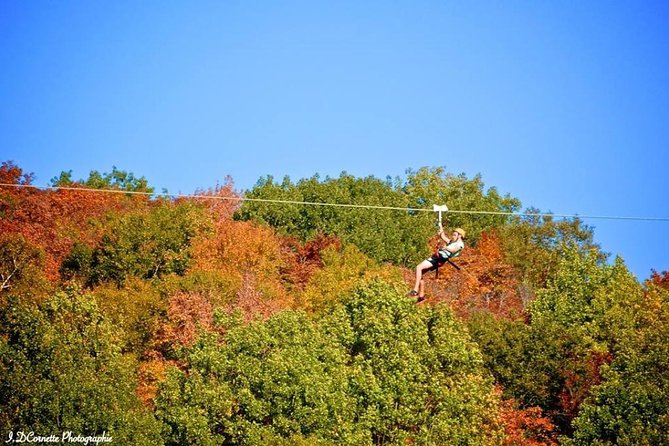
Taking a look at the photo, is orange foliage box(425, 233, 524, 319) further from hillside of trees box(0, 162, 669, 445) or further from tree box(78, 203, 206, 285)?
tree box(78, 203, 206, 285)

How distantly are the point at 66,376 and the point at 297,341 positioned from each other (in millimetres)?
8476

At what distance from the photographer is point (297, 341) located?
145 ft

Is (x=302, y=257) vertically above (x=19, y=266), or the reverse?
(x=302, y=257)

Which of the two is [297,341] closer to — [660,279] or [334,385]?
[334,385]

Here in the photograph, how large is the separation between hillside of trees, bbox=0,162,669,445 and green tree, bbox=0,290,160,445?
0.07 meters

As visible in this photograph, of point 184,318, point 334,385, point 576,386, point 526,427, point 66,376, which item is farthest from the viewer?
point 184,318

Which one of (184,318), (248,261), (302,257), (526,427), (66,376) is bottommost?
(526,427)

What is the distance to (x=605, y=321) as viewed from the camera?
57.4 metres

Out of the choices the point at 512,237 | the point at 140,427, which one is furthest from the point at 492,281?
the point at 140,427

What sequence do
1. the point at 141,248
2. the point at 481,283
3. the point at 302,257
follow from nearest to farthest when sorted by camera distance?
the point at 141,248 < the point at 302,257 < the point at 481,283

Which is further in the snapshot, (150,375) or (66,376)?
(150,375)

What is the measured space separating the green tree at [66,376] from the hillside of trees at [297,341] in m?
0.07

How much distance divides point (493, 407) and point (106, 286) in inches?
845

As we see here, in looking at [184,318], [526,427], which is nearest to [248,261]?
[184,318]
